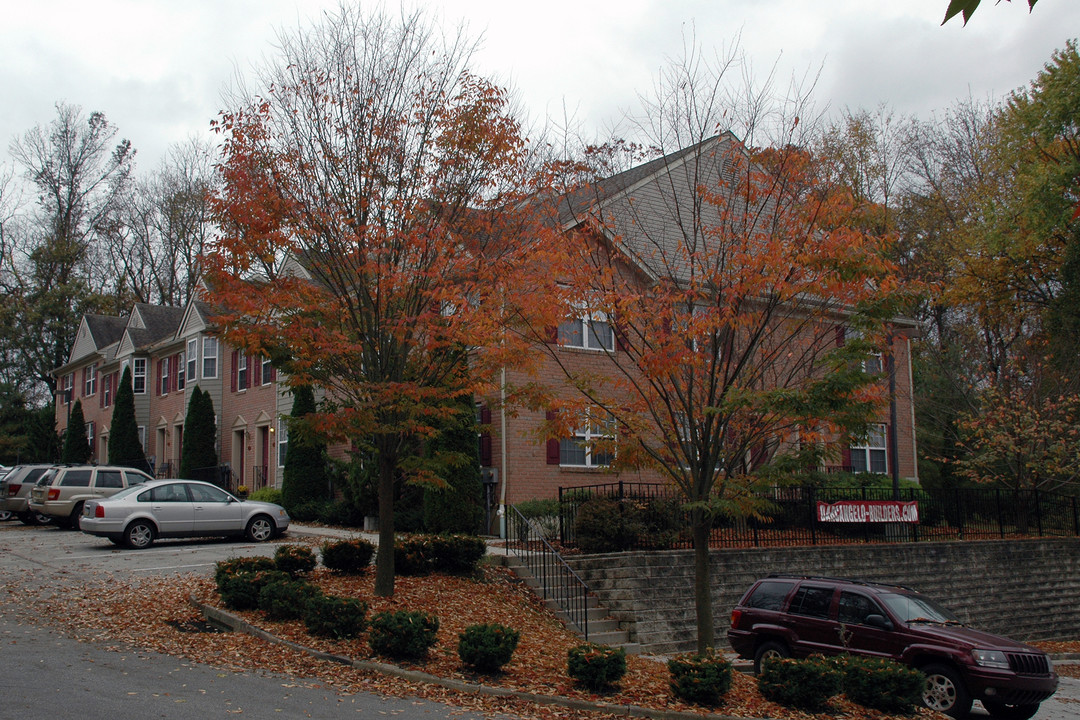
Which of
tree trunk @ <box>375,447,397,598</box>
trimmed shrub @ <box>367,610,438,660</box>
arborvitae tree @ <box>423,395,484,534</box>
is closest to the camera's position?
trimmed shrub @ <box>367,610,438,660</box>

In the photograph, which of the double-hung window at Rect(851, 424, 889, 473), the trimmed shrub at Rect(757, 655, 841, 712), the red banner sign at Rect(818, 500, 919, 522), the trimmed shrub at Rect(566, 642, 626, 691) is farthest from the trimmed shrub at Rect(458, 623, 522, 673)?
the double-hung window at Rect(851, 424, 889, 473)

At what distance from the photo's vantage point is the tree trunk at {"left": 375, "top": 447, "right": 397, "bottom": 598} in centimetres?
1298

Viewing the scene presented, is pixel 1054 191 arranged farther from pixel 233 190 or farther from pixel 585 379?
pixel 233 190

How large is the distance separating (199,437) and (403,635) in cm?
2716

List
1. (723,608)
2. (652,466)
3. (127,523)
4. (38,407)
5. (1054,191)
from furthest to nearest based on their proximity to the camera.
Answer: (38,407) → (1054,191) → (127,523) → (723,608) → (652,466)

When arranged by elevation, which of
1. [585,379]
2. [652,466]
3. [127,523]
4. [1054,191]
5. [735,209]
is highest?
[1054,191]

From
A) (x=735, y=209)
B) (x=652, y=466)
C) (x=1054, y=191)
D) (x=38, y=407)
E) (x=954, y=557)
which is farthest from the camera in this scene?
Answer: (x=38, y=407)

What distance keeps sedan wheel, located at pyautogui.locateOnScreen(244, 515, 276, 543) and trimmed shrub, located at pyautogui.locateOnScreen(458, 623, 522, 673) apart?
12.2 metres

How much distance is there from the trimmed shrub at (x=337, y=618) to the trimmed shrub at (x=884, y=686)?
17.9 feet

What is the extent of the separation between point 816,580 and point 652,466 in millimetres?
3780

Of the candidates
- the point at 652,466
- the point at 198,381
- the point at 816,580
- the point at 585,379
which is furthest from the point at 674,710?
the point at 198,381

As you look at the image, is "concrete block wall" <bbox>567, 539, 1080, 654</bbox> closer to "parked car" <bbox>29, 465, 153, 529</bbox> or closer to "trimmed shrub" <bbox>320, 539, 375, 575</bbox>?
"trimmed shrub" <bbox>320, 539, 375, 575</bbox>

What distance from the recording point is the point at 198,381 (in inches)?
1410

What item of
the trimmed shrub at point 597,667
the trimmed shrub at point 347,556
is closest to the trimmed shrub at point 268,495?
the trimmed shrub at point 347,556
